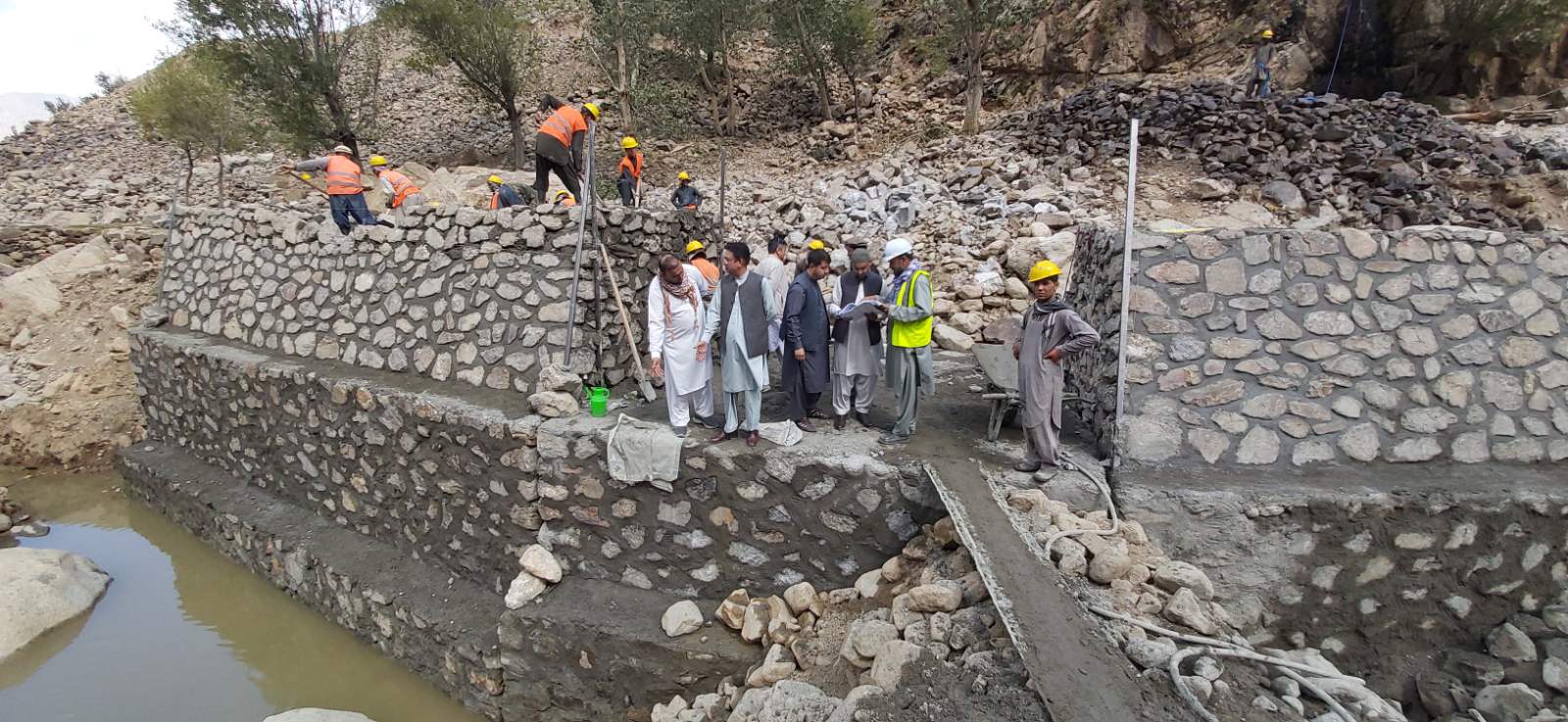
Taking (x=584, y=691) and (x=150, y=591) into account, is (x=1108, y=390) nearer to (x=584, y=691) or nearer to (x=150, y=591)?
(x=584, y=691)

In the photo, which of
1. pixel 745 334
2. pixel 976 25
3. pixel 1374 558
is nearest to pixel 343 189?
pixel 745 334

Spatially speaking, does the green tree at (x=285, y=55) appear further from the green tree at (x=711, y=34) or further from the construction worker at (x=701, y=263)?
the construction worker at (x=701, y=263)

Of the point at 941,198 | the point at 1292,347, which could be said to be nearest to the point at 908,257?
the point at 1292,347

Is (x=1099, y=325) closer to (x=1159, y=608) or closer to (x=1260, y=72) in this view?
(x=1159, y=608)

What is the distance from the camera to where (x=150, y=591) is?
6.23m

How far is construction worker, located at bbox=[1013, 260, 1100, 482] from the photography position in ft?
12.6

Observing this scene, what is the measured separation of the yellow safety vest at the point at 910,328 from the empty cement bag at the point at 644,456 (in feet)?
5.39

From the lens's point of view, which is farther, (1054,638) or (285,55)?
(285,55)

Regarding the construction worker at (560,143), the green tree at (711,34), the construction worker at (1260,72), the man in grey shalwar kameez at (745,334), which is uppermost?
the green tree at (711,34)

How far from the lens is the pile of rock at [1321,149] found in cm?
895

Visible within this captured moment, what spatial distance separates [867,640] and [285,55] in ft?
57.3

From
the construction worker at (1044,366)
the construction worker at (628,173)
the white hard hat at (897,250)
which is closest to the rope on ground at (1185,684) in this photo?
the construction worker at (1044,366)

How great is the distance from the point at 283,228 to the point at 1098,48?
16727 millimetres

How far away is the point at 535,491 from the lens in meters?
4.75
